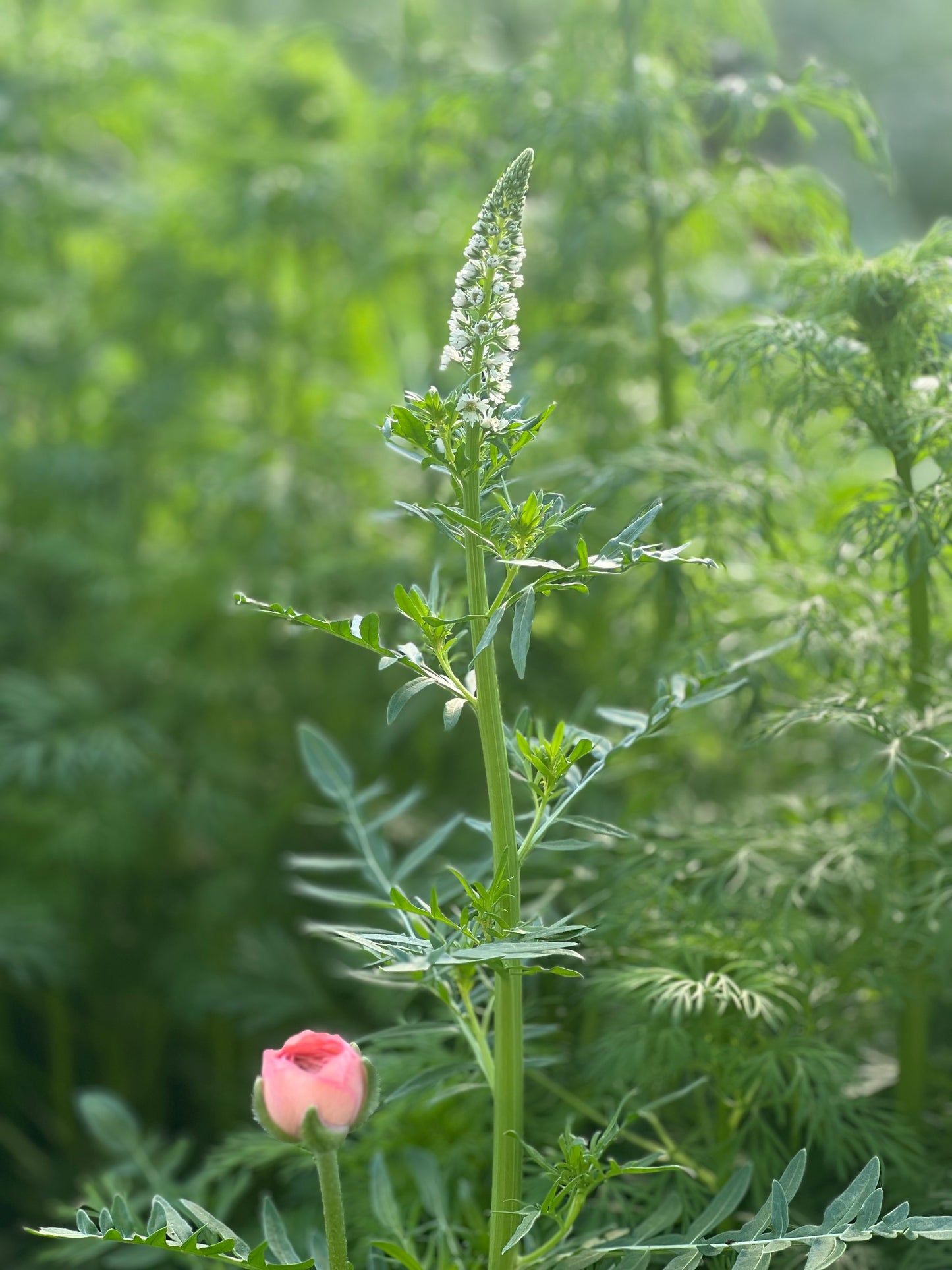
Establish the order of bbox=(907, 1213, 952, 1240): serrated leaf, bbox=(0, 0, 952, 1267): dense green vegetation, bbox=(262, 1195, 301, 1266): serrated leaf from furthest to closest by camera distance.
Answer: bbox=(0, 0, 952, 1267): dense green vegetation < bbox=(262, 1195, 301, 1266): serrated leaf < bbox=(907, 1213, 952, 1240): serrated leaf

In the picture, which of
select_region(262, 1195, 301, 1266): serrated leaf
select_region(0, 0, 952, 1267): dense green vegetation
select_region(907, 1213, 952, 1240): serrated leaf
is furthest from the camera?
select_region(0, 0, 952, 1267): dense green vegetation

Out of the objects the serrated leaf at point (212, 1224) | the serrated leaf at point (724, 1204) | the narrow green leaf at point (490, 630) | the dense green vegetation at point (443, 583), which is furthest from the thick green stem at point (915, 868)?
the serrated leaf at point (212, 1224)

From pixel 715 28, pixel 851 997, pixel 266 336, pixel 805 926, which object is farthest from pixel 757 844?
pixel 266 336

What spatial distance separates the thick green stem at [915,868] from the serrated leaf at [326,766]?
1.22 feet

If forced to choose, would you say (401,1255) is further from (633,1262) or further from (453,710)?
(453,710)

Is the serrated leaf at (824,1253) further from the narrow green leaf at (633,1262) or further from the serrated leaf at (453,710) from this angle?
the serrated leaf at (453,710)

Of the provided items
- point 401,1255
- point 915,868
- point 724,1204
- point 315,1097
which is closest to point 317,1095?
point 315,1097

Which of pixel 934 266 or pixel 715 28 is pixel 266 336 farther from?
pixel 934 266

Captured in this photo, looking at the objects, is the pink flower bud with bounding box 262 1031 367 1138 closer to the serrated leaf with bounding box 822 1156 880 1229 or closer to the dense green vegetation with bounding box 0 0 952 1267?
the dense green vegetation with bounding box 0 0 952 1267

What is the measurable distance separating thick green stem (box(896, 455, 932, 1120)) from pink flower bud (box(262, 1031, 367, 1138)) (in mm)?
390

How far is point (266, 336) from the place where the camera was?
1.47 m

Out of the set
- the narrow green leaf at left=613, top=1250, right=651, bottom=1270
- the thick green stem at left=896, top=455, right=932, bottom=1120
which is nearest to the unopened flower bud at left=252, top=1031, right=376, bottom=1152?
the narrow green leaf at left=613, top=1250, right=651, bottom=1270

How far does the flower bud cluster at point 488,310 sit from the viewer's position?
0.51 m

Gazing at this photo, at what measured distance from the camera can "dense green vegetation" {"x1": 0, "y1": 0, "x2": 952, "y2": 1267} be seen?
29.2 inches
